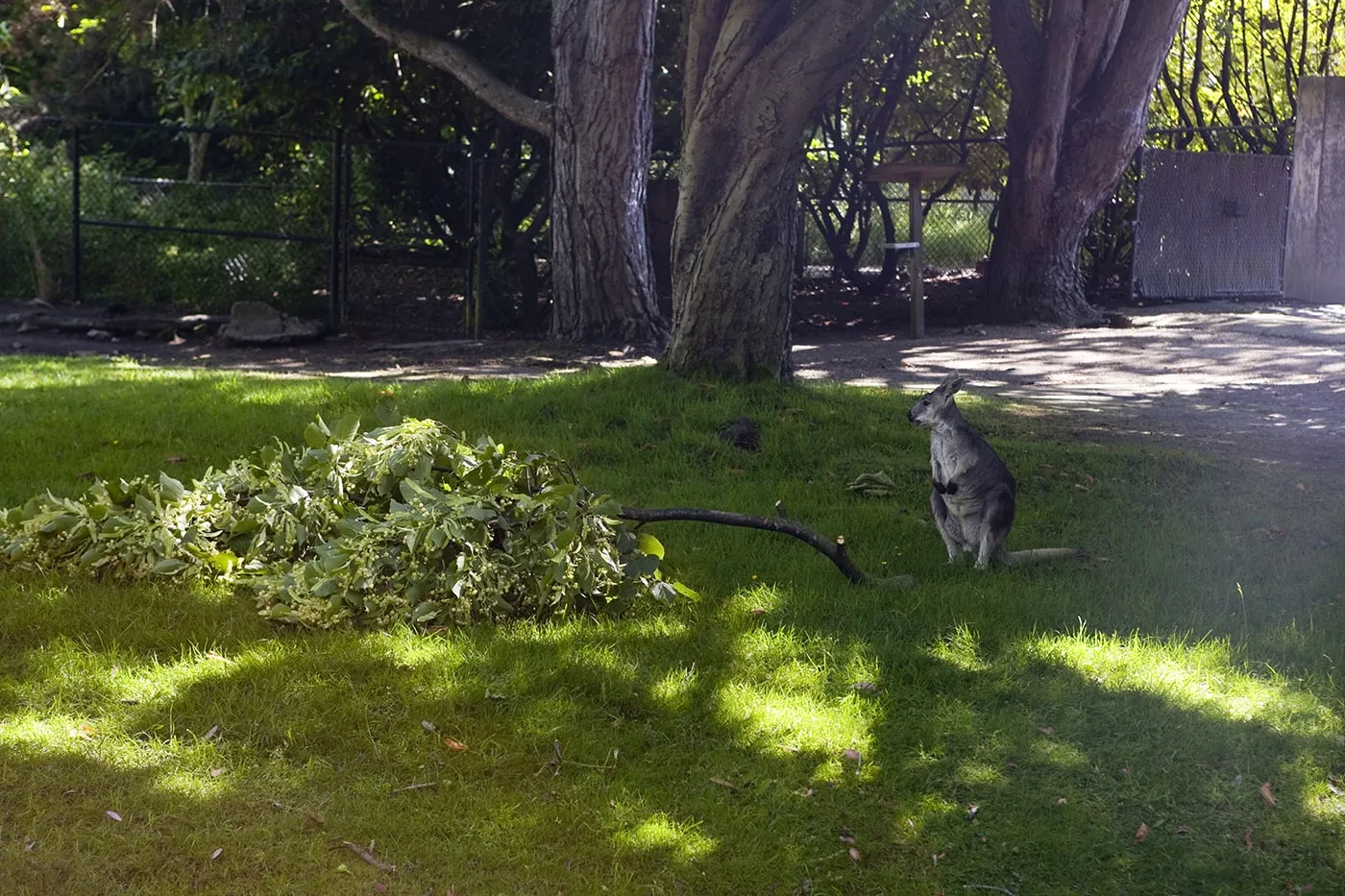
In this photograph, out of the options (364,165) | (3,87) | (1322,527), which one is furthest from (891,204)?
(1322,527)

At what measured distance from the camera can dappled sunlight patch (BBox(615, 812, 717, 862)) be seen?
13.1ft

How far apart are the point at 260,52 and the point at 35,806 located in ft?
46.6

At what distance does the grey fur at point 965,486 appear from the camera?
6.18 m

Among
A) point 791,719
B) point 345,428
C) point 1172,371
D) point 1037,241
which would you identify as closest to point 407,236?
point 1037,241

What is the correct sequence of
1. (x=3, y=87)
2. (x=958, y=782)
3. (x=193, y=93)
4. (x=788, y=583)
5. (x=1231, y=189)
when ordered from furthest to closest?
(x=1231, y=189) → (x=193, y=93) → (x=3, y=87) → (x=788, y=583) → (x=958, y=782)

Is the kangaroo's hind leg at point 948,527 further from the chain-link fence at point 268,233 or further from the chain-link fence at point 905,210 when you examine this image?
the chain-link fence at point 905,210

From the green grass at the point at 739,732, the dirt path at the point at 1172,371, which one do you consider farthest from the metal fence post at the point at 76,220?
the green grass at the point at 739,732

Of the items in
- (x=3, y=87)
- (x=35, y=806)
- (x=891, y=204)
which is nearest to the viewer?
(x=35, y=806)

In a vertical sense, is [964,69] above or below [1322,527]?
above

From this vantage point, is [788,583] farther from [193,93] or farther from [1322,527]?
[193,93]

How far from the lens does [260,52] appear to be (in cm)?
1664

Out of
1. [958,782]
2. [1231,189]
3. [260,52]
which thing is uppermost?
[260,52]

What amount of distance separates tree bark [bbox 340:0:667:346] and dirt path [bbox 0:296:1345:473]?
1.93 feet

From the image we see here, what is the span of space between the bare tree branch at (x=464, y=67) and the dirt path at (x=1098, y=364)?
2459mm
